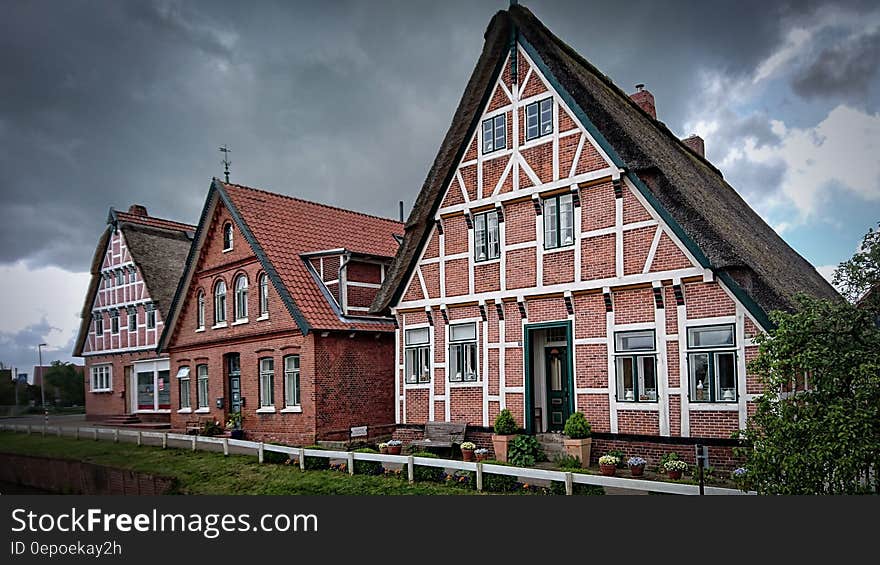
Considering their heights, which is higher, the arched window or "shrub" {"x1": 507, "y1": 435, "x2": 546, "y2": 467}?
the arched window

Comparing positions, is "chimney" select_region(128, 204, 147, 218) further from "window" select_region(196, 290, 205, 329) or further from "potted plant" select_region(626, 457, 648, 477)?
"potted plant" select_region(626, 457, 648, 477)

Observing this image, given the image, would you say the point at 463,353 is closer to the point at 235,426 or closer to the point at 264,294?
the point at 264,294

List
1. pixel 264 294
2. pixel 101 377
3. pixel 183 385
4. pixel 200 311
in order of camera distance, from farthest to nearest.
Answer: pixel 101 377 < pixel 183 385 < pixel 200 311 < pixel 264 294

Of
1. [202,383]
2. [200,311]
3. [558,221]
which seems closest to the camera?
[558,221]

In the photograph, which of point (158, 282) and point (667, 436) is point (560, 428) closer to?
point (667, 436)

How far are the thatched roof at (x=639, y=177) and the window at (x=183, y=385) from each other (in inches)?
383

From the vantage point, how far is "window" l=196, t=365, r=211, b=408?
25.1 metres

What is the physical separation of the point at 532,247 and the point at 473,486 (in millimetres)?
5532

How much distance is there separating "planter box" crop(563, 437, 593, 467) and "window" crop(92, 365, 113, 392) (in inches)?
1026

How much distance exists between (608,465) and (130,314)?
25572 millimetres

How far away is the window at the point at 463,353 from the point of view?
1767 centimetres

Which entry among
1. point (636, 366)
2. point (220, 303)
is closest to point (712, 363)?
point (636, 366)

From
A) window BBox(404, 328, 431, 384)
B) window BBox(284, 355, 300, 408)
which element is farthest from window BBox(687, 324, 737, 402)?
window BBox(284, 355, 300, 408)

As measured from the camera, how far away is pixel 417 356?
19.0 m
